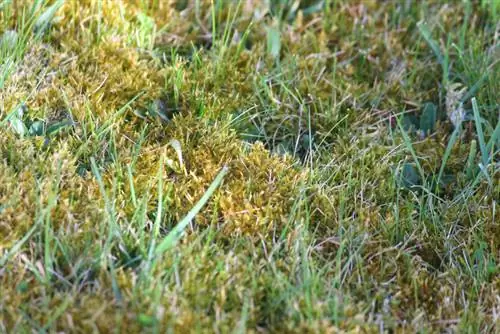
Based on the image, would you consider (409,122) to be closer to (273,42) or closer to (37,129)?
(273,42)

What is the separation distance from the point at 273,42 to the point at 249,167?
0.69 metres

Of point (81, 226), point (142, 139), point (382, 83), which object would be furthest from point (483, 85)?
point (81, 226)

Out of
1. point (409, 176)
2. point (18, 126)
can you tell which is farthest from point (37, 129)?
point (409, 176)

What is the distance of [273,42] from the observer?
3.04 metres

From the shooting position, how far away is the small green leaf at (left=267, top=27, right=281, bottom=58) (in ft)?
9.90

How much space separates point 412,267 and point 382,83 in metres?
0.90

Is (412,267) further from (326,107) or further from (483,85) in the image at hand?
(483,85)

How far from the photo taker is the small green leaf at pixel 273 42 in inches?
119

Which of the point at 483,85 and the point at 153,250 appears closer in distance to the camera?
the point at 153,250

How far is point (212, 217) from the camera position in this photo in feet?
7.83

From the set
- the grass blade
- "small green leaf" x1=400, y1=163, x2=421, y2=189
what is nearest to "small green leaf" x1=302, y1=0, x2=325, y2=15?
"small green leaf" x1=400, y1=163, x2=421, y2=189

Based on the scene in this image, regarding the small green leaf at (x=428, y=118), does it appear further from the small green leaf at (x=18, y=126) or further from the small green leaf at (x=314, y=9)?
the small green leaf at (x=18, y=126)

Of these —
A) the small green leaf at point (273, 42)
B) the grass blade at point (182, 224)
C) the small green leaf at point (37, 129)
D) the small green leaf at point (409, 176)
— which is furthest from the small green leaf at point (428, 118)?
the small green leaf at point (37, 129)

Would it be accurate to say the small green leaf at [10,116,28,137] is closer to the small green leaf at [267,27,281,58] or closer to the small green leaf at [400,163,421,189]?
the small green leaf at [267,27,281,58]
